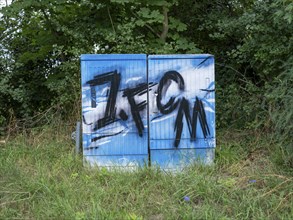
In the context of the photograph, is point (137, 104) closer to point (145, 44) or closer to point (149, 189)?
point (149, 189)

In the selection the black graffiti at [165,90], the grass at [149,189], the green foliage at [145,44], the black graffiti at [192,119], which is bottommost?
the grass at [149,189]

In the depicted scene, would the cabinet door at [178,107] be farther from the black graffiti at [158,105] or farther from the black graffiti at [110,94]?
the black graffiti at [110,94]

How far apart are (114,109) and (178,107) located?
826 mm

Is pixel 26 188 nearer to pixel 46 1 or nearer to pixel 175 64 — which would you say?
pixel 175 64

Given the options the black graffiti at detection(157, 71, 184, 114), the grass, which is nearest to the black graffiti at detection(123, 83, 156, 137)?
the black graffiti at detection(157, 71, 184, 114)

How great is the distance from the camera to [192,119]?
470cm

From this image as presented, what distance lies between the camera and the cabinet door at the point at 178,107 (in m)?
4.66

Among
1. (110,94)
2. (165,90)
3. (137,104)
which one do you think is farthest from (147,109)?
(110,94)

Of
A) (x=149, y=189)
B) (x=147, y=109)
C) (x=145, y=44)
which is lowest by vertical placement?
(x=149, y=189)

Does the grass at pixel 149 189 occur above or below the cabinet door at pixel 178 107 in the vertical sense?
below

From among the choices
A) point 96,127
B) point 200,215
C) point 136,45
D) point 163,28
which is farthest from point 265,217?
point 163,28

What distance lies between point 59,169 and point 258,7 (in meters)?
3.67

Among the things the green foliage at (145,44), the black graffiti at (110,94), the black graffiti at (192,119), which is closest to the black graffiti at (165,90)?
the black graffiti at (192,119)

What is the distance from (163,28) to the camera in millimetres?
6000
